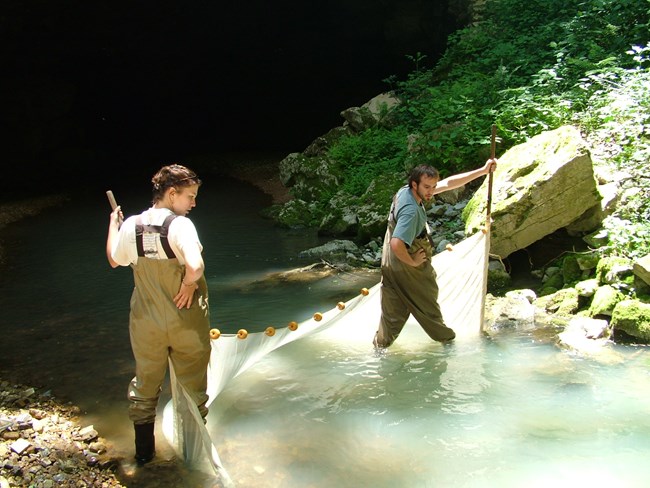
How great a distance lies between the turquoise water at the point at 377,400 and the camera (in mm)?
3129

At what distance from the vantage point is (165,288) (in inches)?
117

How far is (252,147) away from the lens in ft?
64.8

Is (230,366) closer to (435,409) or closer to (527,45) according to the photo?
(435,409)

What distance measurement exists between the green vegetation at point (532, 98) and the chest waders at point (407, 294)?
7.08 ft

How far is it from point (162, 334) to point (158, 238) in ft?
1.74

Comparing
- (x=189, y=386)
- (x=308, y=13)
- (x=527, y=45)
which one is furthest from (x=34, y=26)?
(x=189, y=386)

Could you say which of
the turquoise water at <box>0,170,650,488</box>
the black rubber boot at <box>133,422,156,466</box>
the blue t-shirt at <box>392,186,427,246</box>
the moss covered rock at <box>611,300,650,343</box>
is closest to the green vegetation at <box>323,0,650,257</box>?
the moss covered rock at <box>611,300,650,343</box>

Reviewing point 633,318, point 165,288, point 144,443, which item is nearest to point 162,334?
point 165,288

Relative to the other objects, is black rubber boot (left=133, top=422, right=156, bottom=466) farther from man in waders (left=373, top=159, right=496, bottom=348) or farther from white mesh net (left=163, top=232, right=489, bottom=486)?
man in waders (left=373, top=159, right=496, bottom=348)

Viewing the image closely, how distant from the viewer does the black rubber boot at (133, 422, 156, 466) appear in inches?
126

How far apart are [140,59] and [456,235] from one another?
15.7 m

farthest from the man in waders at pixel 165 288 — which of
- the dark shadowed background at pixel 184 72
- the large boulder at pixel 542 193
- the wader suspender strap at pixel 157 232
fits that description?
the dark shadowed background at pixel 184 72

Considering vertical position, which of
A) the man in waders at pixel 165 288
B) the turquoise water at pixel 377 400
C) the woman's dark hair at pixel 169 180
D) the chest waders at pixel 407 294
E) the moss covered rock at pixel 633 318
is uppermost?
the woman's dark hair at pixel 169 180

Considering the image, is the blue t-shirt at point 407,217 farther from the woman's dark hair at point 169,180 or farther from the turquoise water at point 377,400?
the woman's dark hair at point 169,180
